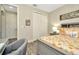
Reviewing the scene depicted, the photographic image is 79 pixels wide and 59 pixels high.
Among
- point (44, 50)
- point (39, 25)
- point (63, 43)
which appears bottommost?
point (44, 50)

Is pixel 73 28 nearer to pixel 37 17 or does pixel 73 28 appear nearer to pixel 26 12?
pixel 37 17

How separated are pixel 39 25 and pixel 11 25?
434mm

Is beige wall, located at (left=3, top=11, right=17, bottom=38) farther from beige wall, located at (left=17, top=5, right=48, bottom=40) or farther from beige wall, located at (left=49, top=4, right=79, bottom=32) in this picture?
beige wall, located at (left=49, top=4, right=79, bottom=32)

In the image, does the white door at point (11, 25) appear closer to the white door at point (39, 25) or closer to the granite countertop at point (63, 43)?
the white door at point (39, 25)

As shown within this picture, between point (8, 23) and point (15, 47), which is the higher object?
point (8, 23)

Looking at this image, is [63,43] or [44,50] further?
[44,50]

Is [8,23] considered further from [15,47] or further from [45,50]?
[45,50]

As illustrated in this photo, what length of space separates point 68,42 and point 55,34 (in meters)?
0.23

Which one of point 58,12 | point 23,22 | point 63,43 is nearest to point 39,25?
point 23,22

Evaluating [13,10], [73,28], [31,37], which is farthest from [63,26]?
[13,10]

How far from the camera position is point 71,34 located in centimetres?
162

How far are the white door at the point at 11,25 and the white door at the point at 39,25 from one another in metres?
0.31

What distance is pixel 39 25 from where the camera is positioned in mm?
1691

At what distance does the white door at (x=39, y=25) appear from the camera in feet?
5.52
